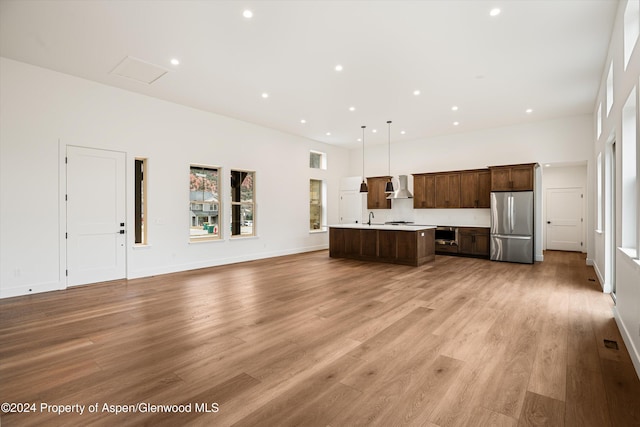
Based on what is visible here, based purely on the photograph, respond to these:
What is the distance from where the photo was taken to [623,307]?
318cm

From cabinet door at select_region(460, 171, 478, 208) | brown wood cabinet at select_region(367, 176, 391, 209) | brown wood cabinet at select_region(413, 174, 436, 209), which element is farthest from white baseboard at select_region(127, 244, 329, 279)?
cabinet door at select_region(460, 171, 478, 208)

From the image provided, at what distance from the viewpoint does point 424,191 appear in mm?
9562

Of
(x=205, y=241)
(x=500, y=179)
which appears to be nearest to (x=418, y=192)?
(x=500, y=179)

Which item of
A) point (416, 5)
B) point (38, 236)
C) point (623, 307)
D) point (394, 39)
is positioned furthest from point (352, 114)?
point (38, 236)

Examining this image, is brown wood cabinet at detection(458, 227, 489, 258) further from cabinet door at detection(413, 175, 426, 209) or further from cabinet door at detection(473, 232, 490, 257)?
cabinet door at detection(413, 175, 426, 209)

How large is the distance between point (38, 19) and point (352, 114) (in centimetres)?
554

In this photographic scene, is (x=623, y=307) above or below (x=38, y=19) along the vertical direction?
below

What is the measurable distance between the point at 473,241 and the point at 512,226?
1.06 meters

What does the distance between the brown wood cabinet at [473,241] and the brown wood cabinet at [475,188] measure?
68 cm

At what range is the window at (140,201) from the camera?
6.31 meters

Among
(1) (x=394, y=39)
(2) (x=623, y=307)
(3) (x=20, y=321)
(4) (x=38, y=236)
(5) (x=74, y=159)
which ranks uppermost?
(1) (x=394, y=39)

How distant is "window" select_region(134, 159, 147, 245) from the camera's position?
6.31 metres

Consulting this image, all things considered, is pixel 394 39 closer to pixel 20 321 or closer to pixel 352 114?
pixel 352 114

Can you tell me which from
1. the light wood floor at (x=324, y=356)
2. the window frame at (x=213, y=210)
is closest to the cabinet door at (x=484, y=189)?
the light wood floor at (x=324, y=356)
